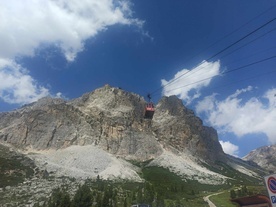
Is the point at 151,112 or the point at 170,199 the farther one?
the point at 170,199

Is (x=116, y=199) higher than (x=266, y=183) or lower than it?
higher

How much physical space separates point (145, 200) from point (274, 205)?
5774 inches

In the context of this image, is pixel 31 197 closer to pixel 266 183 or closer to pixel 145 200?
pixel 145 200

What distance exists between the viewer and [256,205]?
114ft

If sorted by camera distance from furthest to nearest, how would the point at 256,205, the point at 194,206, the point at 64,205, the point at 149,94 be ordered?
the point at 194,206 < the point at 64,205 < the point at 149,94 < the point at 256,205

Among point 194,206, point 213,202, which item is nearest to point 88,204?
point 194,206

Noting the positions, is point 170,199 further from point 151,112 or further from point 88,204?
point 151,112

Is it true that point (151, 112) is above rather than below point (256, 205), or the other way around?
above

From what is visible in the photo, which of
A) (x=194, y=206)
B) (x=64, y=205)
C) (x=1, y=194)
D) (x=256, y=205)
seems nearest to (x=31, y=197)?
(x=1, y=194)

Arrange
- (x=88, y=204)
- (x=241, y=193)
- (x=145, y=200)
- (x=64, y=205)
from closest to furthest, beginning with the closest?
(x=64, y=205)
(x=88, y=204)
(x=145, y=200)
(x=241, y=193)

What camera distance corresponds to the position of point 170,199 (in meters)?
198

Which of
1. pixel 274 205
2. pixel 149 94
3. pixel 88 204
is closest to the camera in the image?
pixel 274 205

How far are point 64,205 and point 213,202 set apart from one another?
74.4 m

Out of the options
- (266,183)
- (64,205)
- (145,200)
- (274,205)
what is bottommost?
(274,205)
